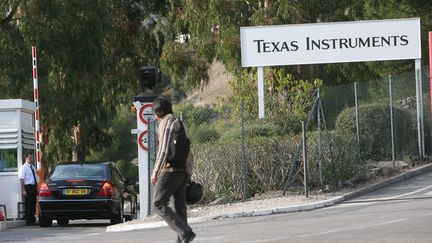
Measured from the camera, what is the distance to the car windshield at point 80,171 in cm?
2400

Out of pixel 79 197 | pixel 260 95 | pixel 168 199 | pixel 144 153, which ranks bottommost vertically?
pixel 79 197

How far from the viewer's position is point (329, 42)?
31.4 m

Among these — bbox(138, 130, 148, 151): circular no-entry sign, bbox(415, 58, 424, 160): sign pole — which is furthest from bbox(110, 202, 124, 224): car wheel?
bbox(415, 58, 424, 160): sign pole

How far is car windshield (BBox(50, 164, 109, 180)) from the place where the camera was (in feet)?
78.7

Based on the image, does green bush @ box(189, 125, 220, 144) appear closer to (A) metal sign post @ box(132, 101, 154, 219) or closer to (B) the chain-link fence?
(B) the chain-link fence

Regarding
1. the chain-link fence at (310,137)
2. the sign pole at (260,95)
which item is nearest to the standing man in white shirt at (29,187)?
the chain-link fence at (310,137)

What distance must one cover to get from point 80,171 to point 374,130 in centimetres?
724

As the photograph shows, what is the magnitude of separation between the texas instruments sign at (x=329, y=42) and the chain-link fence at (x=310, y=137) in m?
1.38

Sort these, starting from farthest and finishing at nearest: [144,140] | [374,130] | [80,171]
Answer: [374,130] → [80,171] → [144,140]

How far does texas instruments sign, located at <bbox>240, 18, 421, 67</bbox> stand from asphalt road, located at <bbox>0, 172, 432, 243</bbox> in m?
8.28

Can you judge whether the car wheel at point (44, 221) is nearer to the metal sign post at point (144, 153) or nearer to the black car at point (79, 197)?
the black car at point (79, 197)

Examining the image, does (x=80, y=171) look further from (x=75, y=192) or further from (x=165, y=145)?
(x=165, y=145)

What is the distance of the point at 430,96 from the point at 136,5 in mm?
20809

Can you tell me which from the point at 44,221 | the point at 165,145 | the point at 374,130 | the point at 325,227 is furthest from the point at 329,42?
the point at 165,145
